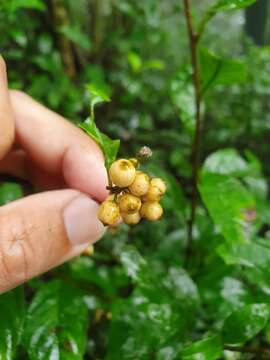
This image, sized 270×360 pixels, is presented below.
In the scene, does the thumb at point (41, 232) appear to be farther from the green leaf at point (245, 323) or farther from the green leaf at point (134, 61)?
the green leaf at point (134, 61)

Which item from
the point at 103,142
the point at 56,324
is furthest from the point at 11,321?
the point at 103,142

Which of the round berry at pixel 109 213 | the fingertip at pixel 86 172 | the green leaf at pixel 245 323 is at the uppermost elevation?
the round berry at pixel 109 213

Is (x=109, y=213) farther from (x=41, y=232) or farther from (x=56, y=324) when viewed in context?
(x=56, y=324)

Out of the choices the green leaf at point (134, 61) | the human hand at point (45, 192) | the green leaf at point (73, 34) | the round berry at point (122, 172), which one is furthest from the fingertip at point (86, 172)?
the green leaf at point (134, 61)

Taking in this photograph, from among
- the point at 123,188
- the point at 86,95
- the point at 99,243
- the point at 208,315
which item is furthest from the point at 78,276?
the point at 86,95

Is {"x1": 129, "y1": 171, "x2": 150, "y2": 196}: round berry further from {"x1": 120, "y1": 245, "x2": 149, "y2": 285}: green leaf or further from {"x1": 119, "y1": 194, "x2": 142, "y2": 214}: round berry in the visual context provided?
{"x1": 120, "y1": 245, "x2": 149, "y2": 285}: green leaf

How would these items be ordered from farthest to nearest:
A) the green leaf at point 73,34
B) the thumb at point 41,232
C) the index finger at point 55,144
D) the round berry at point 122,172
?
the green leaf at point 73,34 → the index finger at point 55,144 → the thumb at point 41,232 → the round berry at point 122,172

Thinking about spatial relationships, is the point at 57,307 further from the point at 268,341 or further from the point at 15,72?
the point at 15,72
